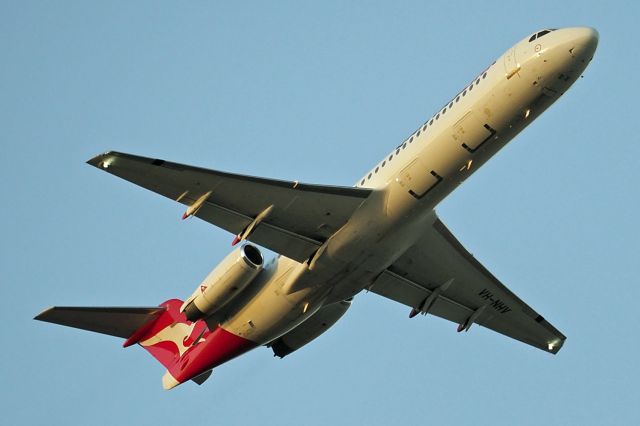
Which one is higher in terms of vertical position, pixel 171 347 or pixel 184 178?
pixel 184 178

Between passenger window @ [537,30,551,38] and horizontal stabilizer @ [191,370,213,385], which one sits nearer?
passenger window @ [537,30,551,38]

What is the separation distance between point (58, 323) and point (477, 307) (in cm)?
1343

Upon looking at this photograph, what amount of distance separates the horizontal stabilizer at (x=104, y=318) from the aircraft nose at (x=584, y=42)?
1640cm

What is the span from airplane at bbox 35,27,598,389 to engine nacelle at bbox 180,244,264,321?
35 millimetres

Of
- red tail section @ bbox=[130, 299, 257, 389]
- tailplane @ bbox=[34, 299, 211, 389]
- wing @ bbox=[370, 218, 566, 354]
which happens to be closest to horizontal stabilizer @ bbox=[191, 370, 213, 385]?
tailplane @ bbox=[34, 299, 211, 389]

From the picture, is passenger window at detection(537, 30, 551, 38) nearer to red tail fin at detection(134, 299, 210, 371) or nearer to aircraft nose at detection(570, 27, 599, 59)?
aircraft nose at detection(570, 27, 599, 59)

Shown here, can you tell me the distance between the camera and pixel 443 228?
1233 inches

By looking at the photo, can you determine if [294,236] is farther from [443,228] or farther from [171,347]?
[171,347]

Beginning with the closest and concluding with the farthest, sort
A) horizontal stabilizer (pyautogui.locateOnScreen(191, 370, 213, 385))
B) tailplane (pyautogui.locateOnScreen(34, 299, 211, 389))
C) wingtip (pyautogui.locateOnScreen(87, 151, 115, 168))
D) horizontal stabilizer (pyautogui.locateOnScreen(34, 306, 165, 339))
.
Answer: wingtip (pyautogui.locateOnScreen(87, 151, 115, 168)), horizontal stabilizer (pyautogui.locateOnScreen(34, 306, 165, 339)), tailplane (pyautogui.locateOnScreen(34, 299, 211, 389)), horizontal stabilizer (pyautogui.locateOnScreen(191, 370, 213, 385))

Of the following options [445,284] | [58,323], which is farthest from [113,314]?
[445,284]

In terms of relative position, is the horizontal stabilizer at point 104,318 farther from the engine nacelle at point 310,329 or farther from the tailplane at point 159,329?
the engine nacelle at point 310,329

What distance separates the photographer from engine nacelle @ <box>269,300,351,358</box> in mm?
32938

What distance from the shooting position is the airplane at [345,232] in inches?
1073

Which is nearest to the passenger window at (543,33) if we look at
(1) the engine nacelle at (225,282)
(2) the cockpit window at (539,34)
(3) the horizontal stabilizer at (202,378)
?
(2) the cockpit window at (539,34)
